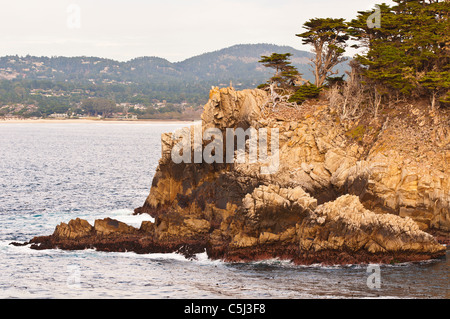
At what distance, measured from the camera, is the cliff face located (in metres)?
31.9

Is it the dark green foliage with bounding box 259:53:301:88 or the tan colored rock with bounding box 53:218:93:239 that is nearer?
the tan colored rock with bounding box 53:218:93:239

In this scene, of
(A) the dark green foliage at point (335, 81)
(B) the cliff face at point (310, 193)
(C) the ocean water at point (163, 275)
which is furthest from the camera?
(A) the dark green foliage at point (335, 81)

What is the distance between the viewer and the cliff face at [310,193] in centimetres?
3191

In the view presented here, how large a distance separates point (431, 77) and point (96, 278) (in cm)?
2604

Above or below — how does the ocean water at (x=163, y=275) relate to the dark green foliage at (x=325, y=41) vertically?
below

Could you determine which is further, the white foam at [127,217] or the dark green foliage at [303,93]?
the dark green foliage at [303,93]

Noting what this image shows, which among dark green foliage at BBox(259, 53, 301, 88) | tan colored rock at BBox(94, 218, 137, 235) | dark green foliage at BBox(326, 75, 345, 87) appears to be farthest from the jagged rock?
dark green foliage at BBox(259, 53, 301, 88)

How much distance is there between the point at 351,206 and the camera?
108ft

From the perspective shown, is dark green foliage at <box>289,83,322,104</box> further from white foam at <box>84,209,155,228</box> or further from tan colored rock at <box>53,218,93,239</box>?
tan colored rock at <box>53,218,93,239</box>

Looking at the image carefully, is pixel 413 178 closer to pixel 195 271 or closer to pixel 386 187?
pixel 386 187

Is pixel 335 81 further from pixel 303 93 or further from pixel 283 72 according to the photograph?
pixel 303 93

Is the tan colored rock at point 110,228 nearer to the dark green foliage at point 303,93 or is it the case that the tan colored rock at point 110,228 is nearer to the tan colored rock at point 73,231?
the tan colored rock at point 73,231

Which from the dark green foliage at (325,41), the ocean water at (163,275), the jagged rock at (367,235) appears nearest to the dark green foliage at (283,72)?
the dark green foliage at (325,41)
